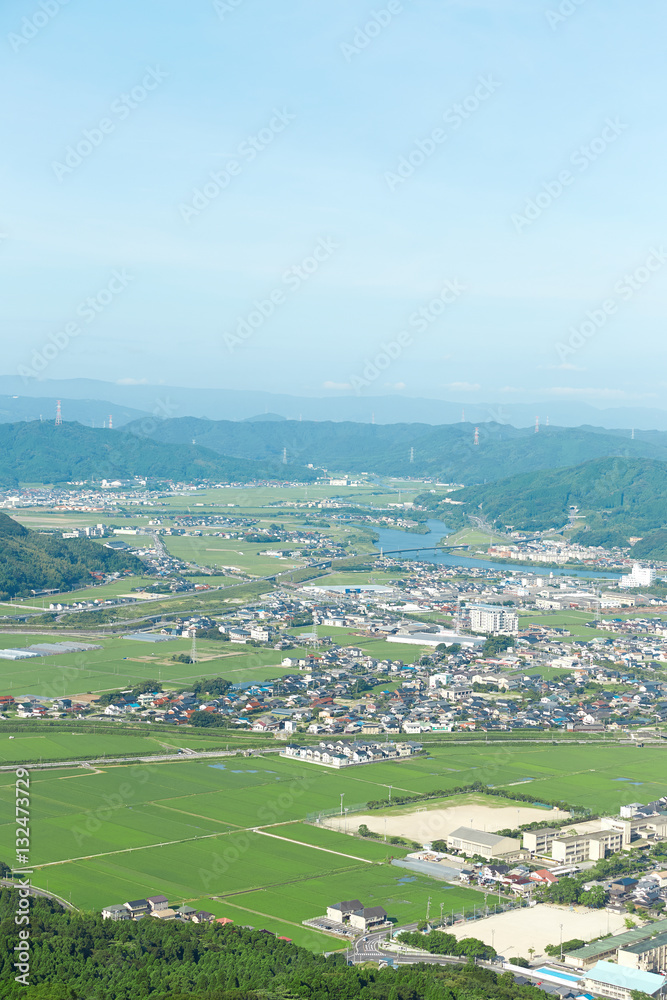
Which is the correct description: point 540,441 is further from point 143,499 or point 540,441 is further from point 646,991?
point 646,991

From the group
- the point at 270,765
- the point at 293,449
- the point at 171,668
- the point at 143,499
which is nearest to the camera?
the point at 270,765

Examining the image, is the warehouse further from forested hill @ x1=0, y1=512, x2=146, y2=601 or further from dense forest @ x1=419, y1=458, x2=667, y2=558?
dense forest @ x1=419, y1=458, x2=667, y2=558

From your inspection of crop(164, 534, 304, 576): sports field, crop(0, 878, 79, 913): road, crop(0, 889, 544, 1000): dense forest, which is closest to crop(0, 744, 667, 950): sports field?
crop(0, 878, 79, 913): road

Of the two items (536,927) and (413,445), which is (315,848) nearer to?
(536,927)

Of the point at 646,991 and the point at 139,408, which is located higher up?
the point at 139,408

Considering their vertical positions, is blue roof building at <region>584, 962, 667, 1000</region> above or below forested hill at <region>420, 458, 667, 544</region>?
below

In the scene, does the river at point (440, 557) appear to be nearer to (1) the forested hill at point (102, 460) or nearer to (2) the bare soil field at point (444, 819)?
(2) the bare soil field at point (444, 819)

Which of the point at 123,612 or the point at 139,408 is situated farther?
the point at 139,408

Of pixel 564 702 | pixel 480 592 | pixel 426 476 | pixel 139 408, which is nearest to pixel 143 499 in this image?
pixel 426 476
